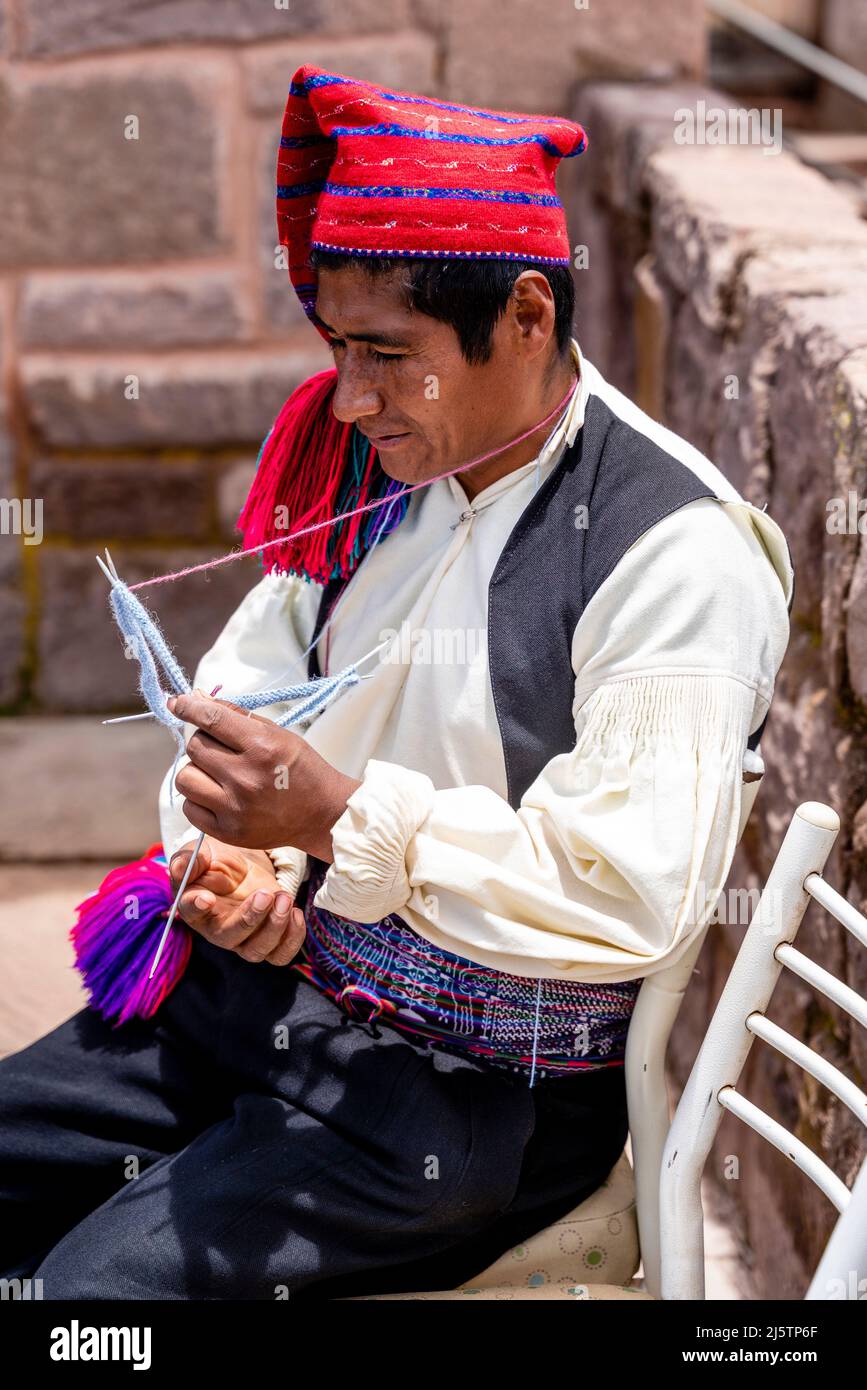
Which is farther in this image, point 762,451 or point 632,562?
point 762,451

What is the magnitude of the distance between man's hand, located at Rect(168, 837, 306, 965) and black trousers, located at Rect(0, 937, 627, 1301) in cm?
8

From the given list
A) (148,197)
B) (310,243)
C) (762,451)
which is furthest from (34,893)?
(310,243)

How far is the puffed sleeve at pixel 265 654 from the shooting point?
1.94m

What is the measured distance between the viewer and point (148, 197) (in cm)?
398

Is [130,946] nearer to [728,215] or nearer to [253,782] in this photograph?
[253,782]

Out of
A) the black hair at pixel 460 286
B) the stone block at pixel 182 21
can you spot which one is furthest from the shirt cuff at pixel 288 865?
the stone block at pixel 182 21

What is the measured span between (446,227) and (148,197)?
2.64 m

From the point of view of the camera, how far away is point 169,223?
3.99 metres

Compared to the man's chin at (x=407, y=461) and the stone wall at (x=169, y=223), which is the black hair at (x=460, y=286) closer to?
the man's chin at (x=407, y=461)

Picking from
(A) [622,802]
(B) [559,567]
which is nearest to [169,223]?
(B) [559,567]

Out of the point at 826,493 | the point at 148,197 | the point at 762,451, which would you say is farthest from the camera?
the point at 148,197

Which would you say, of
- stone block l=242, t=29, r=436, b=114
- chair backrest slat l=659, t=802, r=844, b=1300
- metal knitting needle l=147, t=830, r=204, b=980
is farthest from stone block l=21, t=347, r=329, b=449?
chair backrest slat l=659, t=802, r=844, b=1300

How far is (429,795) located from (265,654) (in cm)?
50
